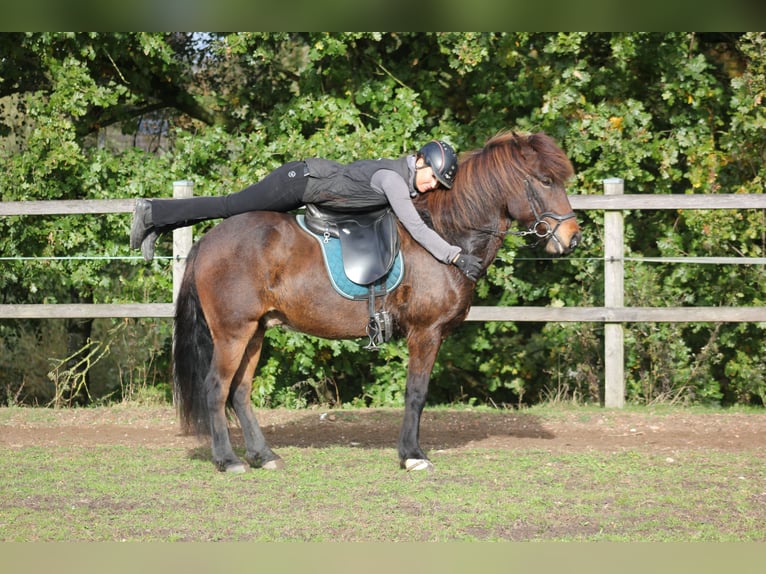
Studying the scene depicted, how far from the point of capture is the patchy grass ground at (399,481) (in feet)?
15.7

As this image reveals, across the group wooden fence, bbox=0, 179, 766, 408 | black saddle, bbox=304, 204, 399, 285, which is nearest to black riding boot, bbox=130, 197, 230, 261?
black saddle, bbox=304, 204, 399, 285

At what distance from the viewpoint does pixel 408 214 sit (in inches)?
240

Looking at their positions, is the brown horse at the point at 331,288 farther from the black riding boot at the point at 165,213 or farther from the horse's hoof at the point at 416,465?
the black riding boot at the point at 165,213

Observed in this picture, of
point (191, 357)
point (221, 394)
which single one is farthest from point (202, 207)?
point (221, 394)

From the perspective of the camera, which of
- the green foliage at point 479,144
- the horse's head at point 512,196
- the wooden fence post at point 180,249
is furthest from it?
the green foliage at point 479,144

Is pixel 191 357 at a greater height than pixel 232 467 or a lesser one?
greater

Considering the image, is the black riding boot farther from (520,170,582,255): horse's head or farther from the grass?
(520,170,582,255): horse's head

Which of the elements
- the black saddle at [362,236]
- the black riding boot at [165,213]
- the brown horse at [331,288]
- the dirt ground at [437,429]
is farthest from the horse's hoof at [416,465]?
the black riding boot at [165,213]

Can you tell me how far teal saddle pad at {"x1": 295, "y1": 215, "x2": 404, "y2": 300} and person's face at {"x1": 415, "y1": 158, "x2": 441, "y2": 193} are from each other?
507mm

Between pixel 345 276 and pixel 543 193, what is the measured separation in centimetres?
147

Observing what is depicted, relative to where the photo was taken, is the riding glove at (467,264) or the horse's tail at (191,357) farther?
the horse's tail at (191,357)

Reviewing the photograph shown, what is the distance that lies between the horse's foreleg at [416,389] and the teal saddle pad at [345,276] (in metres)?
0.43

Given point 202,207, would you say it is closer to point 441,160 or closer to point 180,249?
point 441,160

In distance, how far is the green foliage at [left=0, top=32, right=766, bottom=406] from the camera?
9844 millimetres
